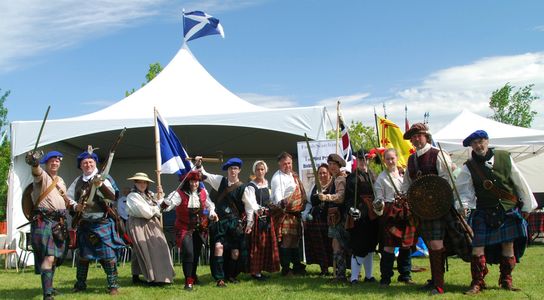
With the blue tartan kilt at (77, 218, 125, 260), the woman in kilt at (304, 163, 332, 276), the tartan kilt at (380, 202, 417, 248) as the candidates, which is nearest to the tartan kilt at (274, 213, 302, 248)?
the woman in kilt at (304, 163, 332, 276)

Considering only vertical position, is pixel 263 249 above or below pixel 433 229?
below

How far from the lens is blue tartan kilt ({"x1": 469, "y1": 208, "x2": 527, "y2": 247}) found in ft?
17.3

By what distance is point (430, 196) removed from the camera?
5.28 metres

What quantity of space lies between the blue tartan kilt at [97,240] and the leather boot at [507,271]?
388cm

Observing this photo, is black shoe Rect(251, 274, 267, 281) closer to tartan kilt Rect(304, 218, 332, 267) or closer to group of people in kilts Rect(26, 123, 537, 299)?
group of people in kilts Rect(26, 123, 537, 299)

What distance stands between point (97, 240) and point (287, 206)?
2189 millimetres

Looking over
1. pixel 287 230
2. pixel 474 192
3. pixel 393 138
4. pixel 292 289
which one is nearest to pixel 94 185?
pixel 292 289

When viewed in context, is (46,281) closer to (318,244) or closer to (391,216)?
(318,244)

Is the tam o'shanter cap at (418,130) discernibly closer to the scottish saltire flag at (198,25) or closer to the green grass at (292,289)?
the green grass at (292,289)

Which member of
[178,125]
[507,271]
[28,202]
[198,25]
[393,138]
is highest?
[198,25]

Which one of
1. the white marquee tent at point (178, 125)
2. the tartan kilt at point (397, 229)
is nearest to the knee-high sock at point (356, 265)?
the tartan kilt at point (397, 229)

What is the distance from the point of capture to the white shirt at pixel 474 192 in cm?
524

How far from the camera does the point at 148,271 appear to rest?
251 inches

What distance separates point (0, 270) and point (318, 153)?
18.1 ft
